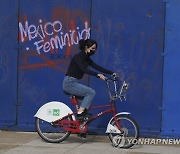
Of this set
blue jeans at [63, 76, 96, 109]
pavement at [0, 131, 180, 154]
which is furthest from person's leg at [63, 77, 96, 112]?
pavement at [0, 131, 180, 154]

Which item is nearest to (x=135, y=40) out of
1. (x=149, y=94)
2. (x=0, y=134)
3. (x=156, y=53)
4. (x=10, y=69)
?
(x=156, y=53)

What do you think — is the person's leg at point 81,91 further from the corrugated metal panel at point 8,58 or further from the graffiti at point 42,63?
the corrugated metal panel at point 8,58

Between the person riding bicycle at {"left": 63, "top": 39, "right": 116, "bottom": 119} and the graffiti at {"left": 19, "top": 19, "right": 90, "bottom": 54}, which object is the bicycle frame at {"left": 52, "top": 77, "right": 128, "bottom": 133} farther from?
the graffiti at {"left": 19, "top": 19, "right": 90, "bottom": 54}

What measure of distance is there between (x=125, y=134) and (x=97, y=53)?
176 cm

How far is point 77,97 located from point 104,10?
1.82 metres

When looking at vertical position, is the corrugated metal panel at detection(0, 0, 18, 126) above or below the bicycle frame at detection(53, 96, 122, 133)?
above

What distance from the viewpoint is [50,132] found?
27.4 feet

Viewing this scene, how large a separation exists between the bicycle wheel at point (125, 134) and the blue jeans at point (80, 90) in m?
0.56

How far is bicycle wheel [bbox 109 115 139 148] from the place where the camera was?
290 inches

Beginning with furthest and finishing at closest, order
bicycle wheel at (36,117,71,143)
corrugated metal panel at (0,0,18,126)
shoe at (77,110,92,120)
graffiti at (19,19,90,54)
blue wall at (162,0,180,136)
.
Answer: corrugated metal panel at (0,0,18,126) → graffiti at (19,19,90,54) → blue wall at (162,0,180,136) → bicycle wheel at (36,117,71,143) → shoe at (77,110,92,120)

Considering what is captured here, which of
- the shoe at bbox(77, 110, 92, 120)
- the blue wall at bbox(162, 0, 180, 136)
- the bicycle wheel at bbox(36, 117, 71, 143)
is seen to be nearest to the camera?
the shoe at bbox(77, 110, 92, 120)

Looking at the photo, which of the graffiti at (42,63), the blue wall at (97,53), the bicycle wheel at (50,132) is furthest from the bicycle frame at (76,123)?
the graffiti at (42,63)

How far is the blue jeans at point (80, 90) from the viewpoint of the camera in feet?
24.4

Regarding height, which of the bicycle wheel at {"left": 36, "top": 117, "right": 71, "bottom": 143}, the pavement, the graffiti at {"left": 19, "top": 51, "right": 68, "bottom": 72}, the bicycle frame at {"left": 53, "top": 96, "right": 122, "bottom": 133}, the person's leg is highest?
the graffiti at {"left": 19, "top": 51, "right": 68, "bottom": 72}
